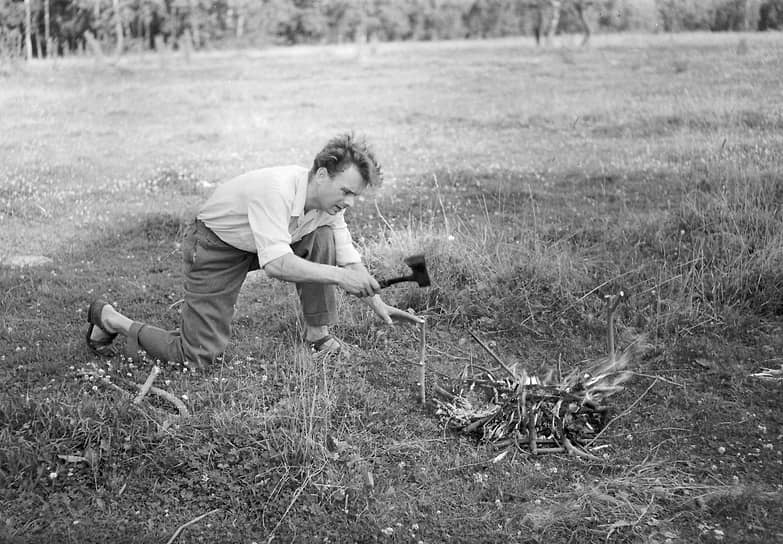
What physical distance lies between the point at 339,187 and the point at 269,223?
402 millimetres

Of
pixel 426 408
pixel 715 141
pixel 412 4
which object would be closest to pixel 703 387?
pixel 426 408

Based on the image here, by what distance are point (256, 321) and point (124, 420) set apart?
1.59 meters

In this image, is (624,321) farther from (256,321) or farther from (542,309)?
(256,321)

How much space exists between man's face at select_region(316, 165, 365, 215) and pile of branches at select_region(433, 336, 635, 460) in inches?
40.5

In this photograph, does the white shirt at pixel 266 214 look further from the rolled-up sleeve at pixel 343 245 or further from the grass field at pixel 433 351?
the grass field at pixel 433 351

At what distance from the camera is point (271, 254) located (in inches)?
151

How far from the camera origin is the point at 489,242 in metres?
5.69

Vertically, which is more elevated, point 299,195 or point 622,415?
point 299,195

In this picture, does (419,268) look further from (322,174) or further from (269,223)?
(269,223)

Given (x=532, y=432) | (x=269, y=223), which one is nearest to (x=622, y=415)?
(x=532, y=432)

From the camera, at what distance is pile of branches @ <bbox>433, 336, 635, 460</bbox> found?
375cm

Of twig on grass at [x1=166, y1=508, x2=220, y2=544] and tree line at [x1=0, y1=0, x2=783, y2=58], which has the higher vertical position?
tree line at [x1=0, y1=0, x2=783, y2=58]

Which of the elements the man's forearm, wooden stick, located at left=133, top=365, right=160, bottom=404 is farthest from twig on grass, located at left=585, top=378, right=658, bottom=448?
wooden stick, located at left=133, top=365, right=160, bottom=404

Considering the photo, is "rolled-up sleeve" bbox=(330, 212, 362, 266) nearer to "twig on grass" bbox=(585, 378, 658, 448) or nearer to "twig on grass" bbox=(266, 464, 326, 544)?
"twig on grass" bbox=(266, 464, 326, 544)
